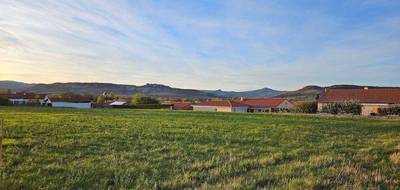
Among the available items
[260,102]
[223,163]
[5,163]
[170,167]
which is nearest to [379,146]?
[223,163]

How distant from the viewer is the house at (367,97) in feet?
227

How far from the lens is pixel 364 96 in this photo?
243ft

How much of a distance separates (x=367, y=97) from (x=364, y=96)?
912 mm

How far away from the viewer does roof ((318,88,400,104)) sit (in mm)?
70825

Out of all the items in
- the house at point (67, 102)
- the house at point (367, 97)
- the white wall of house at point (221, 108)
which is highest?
the house at point (367, 97)

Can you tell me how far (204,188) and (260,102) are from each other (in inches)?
3765

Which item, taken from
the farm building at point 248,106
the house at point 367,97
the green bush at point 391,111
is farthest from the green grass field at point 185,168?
the farm building at point 248,106

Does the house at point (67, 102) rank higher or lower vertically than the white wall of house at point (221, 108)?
higher

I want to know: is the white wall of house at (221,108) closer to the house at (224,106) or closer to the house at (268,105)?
the house at (224,106)

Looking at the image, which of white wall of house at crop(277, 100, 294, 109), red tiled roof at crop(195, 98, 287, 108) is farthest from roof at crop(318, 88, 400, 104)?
red tiled roof at crop(195, 98, 287, 108)

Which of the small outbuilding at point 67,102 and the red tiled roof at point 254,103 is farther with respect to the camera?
the small outbuilding at point 67,102

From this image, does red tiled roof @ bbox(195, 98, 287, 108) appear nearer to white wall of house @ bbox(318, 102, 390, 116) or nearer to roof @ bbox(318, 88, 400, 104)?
roof @ bbox(318, 88, 400, 104)

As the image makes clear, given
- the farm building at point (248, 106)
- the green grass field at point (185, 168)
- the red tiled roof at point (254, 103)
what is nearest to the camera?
the green grass field at point (185, 168)

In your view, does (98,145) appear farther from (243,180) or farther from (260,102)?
(260,102)
